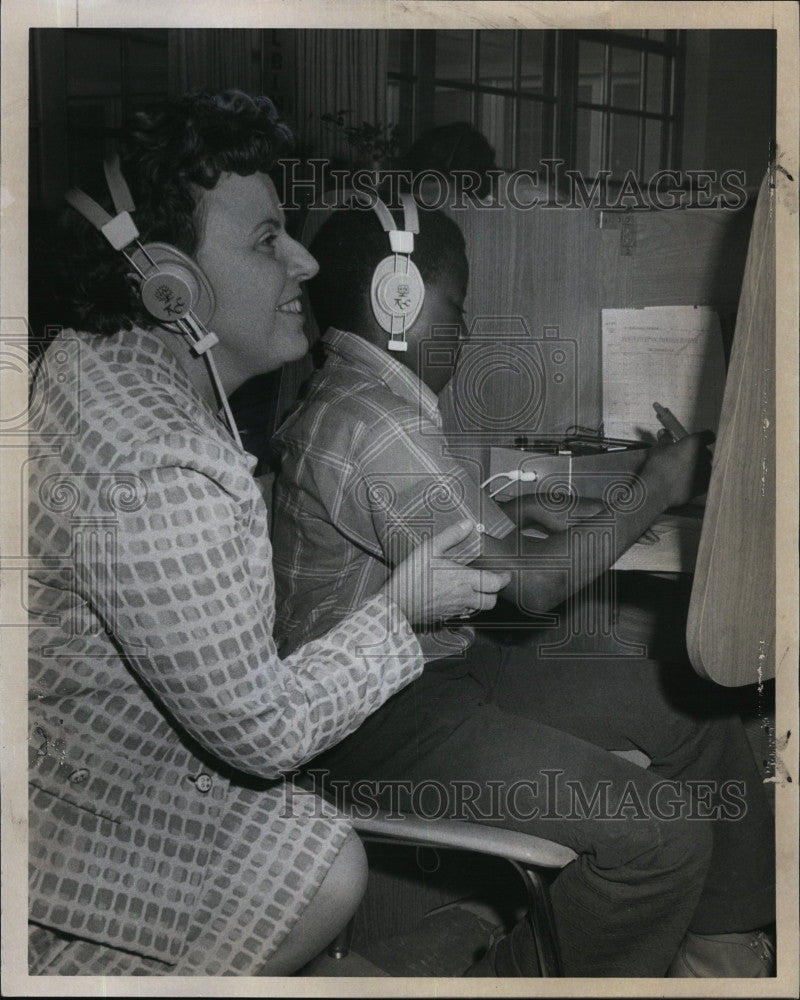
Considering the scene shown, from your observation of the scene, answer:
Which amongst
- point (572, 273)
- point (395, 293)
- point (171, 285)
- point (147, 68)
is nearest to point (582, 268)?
point (572, 273)

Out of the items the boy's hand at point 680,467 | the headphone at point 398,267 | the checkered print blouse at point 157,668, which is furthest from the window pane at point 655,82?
the checkered print blouse at point 157,668

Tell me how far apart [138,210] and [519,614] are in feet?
2.60

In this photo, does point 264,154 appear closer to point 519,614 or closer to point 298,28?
point 298,28

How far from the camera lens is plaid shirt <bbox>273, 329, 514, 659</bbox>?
151cm

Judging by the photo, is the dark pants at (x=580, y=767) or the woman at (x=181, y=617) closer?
the woman at (x=181, y=617)

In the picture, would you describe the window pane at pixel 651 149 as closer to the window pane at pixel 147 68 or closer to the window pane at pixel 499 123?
the window pane at pixel 499 123

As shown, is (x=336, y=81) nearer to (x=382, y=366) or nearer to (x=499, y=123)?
(x=499, y=123)

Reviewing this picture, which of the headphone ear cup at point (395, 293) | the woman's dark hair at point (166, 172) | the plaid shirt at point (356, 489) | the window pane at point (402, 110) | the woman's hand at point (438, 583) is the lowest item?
the woman's hand at point (438, 583)

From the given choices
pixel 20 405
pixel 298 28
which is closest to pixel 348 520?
pixel 20 405

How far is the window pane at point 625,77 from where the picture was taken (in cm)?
153

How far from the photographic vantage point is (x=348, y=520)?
1518 millimetres

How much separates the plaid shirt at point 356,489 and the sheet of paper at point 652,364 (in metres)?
0.24

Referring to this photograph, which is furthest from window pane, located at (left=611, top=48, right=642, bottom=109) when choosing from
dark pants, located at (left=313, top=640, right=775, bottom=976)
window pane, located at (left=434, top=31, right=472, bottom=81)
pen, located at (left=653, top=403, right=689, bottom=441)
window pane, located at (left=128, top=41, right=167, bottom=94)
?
dark pants, located at (left=313, top=640, right=775, bottom=976)

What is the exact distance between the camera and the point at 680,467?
5.13 feet
